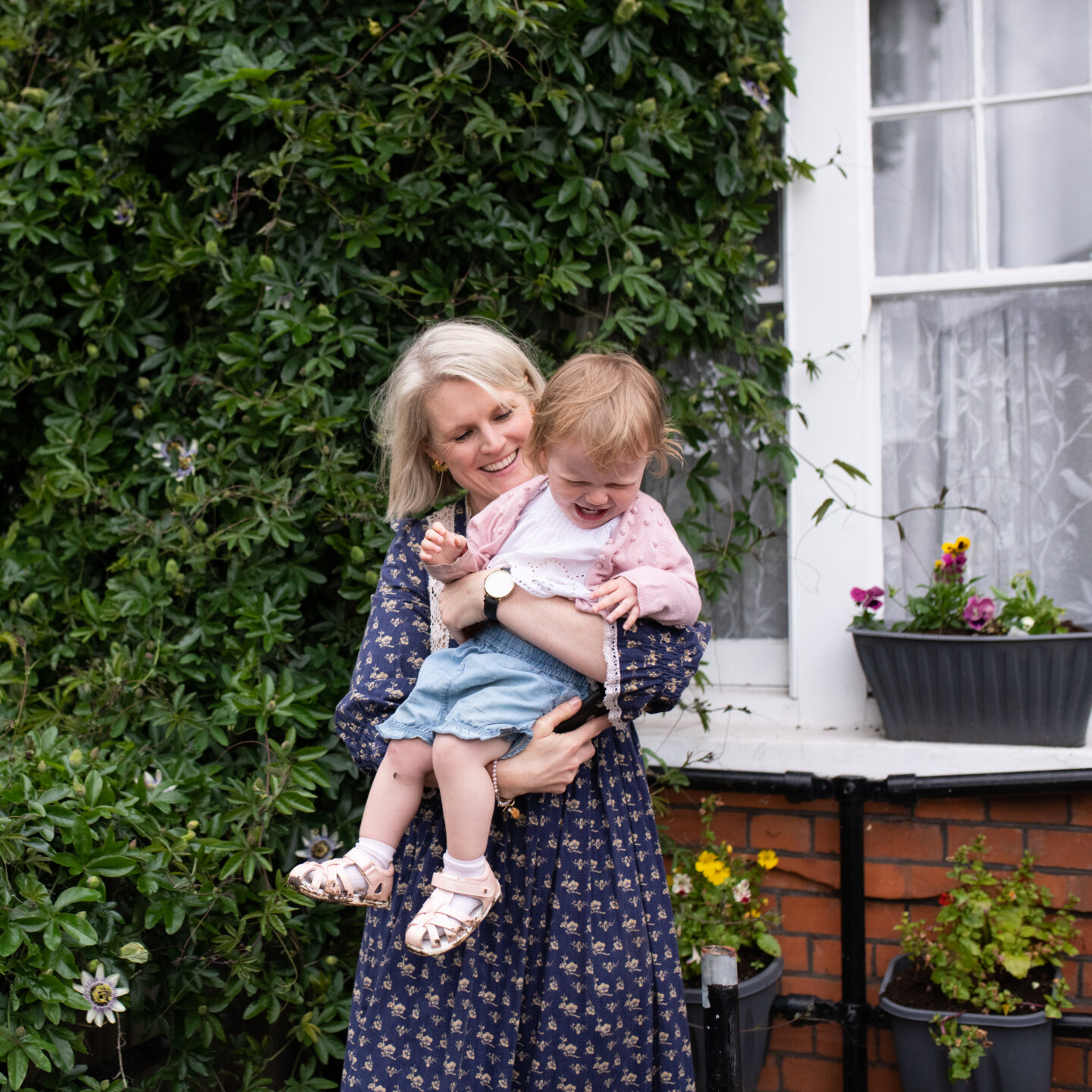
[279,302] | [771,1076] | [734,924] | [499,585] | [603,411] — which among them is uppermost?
[279,302]

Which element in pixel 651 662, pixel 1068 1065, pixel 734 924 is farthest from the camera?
pixel 734 924

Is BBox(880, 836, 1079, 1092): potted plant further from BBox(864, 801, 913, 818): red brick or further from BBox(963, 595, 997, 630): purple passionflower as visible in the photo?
BBox(963, 595, 997, 630): purple passionflower

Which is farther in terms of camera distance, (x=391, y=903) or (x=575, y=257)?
(x=575, y=257)

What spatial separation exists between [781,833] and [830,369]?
3.79 feet

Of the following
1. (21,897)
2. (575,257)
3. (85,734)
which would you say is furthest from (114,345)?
(21,897)

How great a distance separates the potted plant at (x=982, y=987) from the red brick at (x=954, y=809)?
9cm

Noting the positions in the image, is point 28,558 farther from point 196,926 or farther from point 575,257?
point 575,257

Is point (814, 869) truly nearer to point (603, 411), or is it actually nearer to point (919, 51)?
point (603, 411)

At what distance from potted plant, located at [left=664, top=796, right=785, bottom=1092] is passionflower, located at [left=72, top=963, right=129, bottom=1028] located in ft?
3.86

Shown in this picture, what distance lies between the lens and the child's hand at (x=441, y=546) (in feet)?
4.95

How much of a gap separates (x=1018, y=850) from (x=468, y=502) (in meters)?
1.56

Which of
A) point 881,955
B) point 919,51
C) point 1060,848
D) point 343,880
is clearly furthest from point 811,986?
point 919,51

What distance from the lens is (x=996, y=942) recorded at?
2.25m

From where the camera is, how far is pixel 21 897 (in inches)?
67.8
